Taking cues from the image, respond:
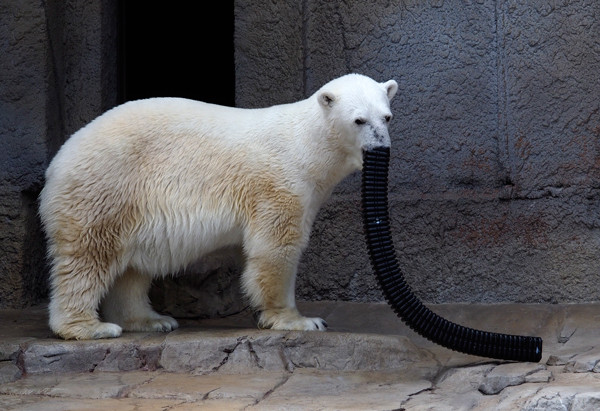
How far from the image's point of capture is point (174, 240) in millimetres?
4875

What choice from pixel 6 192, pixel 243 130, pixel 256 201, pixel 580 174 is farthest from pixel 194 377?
pixel 580 174

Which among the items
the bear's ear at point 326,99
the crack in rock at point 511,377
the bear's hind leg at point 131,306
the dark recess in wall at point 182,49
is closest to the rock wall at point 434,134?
the bear's hind leg at point 131,306

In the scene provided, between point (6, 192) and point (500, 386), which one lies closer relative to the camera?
point (500, 386)

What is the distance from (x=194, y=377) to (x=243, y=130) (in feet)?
4.30

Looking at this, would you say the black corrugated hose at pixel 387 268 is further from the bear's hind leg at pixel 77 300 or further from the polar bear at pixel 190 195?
the bear's hind leg at pixel 77 300

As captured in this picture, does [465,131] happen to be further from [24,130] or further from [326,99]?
[24,130]

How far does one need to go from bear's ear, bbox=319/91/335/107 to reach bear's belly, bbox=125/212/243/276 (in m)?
0.78

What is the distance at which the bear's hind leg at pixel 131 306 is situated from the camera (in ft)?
16.5

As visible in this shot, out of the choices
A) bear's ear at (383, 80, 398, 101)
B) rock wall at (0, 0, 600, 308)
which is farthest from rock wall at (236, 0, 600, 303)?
bear's ear at (383, 80, 398, 101)

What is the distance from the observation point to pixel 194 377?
4441 millimetres

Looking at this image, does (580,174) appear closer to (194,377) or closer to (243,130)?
(243,130)

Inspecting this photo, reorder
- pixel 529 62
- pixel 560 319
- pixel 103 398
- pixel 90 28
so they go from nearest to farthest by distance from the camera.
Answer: pixel 103 398 < pixel 560 319 < pixel 529 62 < pixel 90 28

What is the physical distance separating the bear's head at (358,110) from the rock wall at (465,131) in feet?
3.49

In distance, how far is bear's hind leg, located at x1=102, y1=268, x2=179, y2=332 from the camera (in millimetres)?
5031
